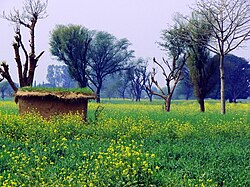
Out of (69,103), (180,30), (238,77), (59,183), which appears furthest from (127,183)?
(238,77)

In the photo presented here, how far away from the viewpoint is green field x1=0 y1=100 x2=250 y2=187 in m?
7.74

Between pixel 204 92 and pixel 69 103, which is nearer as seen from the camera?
pixel 69 103

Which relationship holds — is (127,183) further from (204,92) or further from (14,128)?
(204,92)

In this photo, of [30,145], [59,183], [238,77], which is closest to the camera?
[59,183]

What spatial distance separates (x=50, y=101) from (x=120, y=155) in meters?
9.73

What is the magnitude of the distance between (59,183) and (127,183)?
3.64 ft

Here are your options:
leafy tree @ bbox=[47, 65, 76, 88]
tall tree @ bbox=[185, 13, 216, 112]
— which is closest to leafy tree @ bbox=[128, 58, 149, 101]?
tall tree @ bbox=[185, 13, 216, 112]

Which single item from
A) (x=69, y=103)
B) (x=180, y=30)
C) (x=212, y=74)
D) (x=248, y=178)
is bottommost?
(x=248, y=178)

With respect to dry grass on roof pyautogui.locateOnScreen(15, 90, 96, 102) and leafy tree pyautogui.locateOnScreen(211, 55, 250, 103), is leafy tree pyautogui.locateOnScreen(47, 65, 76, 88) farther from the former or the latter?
dry grass on roof pyautogui.locateOnScreen(15, 90, 96, 102)

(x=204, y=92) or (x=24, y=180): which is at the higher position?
(x=204, y=92)

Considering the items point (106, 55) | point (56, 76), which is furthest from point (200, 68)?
point (56, 76)

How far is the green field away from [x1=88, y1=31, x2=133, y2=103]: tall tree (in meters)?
44.3

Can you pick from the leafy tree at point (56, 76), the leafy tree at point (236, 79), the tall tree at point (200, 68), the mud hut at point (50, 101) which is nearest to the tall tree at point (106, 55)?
the leafy tree at point (236, 79)

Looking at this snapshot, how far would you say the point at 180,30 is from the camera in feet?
113
